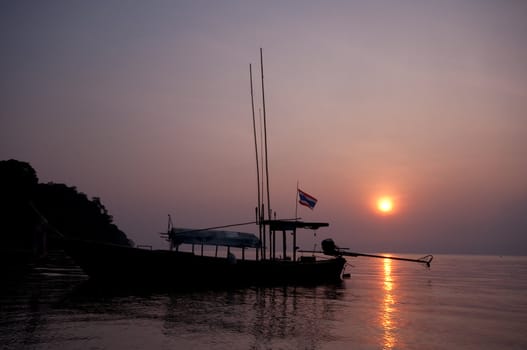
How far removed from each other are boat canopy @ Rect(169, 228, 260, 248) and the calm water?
5444 millimetres

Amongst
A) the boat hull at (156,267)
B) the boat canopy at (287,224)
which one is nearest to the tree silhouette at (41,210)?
the boat hull at (156,267)

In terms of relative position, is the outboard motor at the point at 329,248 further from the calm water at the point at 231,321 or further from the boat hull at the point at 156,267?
the calm water at the point at 231,321

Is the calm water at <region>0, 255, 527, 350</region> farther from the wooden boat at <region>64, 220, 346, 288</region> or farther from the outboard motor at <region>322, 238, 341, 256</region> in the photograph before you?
the outboard motor at <region>322, 238, 341, 256</region>

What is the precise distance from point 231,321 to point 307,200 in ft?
63.5

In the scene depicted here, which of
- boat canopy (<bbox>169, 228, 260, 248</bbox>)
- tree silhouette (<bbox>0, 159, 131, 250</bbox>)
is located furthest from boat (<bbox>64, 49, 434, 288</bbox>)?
tree silhouette (<bbox>0, 159, 131, 250</bbox>)

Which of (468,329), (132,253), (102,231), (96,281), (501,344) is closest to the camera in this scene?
(501,344)

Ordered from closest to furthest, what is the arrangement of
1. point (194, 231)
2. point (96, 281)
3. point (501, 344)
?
point (501, 344) < point (96, 281) < point (194, 231)

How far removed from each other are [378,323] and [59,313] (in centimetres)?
1548

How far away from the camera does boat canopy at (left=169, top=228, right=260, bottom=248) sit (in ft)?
114

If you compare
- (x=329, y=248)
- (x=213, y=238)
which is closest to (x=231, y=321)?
(x=213, y=238)

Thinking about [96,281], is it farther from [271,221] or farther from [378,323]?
[378,323]

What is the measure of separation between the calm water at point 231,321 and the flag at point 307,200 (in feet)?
29.3

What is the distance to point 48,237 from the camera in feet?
99.8

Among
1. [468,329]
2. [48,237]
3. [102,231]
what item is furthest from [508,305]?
[102,231]
